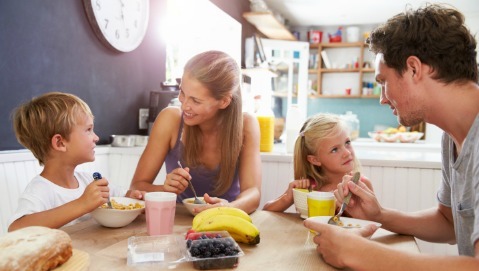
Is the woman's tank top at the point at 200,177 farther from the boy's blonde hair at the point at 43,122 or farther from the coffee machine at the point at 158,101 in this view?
the coffee machine at the point at 158,101

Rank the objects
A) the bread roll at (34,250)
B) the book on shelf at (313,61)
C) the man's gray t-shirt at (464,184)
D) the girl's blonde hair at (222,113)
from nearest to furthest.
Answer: the bread roll at (34,250)
the man's gray t-shirt at (464,184)
the girl's blonde hair at (222,113)
the book on shelf at (313,61)

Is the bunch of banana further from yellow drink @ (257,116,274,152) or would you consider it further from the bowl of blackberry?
yellow drink @ (257,116,274,152)

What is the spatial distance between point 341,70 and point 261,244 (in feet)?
21.9

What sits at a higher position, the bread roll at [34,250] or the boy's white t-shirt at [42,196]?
the bread roll at [34,250]

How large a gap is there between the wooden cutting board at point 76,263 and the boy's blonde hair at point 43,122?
740 millimetres

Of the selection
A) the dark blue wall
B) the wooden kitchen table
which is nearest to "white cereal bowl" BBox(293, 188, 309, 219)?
the wooden kitchen table

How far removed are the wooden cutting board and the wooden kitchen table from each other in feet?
0.20

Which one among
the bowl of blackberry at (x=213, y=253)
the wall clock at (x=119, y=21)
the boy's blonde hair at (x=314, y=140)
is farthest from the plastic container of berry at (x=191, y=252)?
the wall clock at (x=119, y=21)

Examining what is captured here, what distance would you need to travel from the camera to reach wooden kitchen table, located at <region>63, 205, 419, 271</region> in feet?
3.06

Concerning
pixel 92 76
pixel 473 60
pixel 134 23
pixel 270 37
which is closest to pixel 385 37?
pixel 473 60

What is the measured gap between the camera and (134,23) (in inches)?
112

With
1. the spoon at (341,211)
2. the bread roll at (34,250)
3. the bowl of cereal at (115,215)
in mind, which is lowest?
the bowl of cereal at (115,215)

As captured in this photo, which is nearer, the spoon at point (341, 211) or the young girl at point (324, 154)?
the spoon at point (341, 211)

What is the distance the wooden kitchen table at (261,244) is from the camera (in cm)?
93
